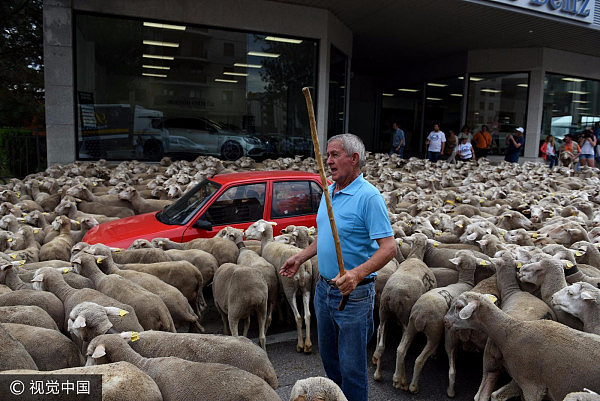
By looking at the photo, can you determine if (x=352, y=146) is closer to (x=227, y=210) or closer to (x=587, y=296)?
(x=587, y=296)

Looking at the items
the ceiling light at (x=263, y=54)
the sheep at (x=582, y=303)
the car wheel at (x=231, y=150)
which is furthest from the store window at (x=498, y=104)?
the sheep at (x=582, y=303)

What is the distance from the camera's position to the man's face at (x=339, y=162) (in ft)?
11.1

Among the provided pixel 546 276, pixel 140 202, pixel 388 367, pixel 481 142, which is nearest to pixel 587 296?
pixel 546 276

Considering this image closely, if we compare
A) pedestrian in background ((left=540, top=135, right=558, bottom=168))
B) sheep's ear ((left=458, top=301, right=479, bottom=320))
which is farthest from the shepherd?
pedestrian in background ((left=540, top=135, right=558, bottom=168))

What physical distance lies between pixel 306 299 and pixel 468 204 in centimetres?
591

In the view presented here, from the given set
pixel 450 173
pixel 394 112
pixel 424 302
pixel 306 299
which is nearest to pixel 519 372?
pixel 424 302

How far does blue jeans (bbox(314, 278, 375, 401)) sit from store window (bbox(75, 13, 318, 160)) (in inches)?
568

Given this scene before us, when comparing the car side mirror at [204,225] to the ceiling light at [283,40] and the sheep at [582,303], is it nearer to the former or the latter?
the sheep at [582,303]

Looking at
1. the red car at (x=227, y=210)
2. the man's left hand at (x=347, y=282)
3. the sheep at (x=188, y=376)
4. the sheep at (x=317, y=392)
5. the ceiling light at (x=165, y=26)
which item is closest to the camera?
the sheep at (x=317, y=392)

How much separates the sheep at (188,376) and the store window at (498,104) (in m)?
23.9

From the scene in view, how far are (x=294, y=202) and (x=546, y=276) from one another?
146 inches

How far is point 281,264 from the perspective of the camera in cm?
609

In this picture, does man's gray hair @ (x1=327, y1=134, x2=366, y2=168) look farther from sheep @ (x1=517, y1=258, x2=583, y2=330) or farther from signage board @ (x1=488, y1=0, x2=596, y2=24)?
signage board @ (x1=488, y1=0, x2=596, y2=24)

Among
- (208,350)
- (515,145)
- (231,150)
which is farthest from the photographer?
(515,145)
